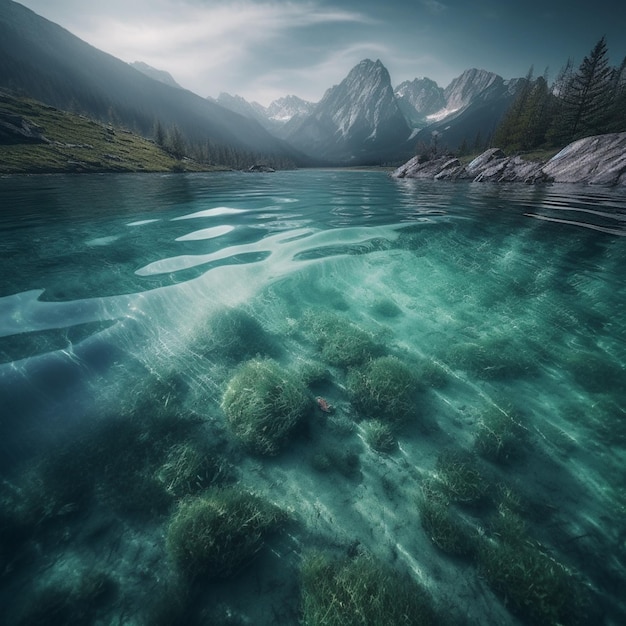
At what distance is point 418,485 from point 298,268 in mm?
9885

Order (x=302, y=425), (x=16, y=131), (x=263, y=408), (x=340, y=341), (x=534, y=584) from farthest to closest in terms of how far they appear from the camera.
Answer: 1. (x=16, y=131)
2. (x=340, y=341)
3. (x=302, y=425)
4. (x=263, y=408)
5. (x=534, y=584)

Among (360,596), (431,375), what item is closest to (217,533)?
(360,596)

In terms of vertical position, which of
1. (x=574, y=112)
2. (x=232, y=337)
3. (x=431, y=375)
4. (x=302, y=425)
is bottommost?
(x=302, y=425)

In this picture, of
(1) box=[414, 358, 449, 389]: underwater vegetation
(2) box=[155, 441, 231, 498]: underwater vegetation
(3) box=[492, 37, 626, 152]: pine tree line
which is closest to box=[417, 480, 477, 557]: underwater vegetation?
(1) box=[414, 358, 449, 389]: underwater vegetation

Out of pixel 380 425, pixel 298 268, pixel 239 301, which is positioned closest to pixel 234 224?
pixel 298 268

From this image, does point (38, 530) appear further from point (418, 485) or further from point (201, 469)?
point (418, 485)

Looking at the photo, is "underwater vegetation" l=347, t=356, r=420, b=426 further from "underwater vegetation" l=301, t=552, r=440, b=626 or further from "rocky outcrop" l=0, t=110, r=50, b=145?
"rocky outcrop" l=0, t=110, r=50, b=145

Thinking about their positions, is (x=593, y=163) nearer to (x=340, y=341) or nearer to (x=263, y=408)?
(x=340, y=341)

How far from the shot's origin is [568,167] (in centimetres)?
5078

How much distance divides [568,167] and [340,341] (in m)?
66.7

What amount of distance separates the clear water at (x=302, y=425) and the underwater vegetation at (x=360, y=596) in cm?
32

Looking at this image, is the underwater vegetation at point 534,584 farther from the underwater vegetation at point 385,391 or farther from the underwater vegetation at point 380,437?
the underwater vegetation at point 385,391

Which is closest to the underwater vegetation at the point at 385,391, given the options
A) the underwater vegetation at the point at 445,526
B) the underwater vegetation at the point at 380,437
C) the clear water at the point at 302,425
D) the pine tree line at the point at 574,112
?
the clear water at the point at 302,425

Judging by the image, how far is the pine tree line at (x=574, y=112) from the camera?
65062 mm
